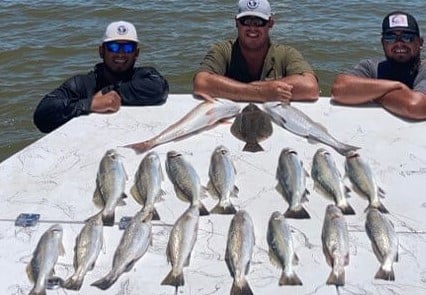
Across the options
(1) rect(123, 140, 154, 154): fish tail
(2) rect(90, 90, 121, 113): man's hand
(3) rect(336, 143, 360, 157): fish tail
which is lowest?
(1) rect(123, 140, 154, 154): fish tail

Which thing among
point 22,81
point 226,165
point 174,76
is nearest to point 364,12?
point 174,76

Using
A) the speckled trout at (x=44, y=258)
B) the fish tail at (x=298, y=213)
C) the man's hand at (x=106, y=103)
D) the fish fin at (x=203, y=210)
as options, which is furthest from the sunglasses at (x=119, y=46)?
the fish tail at (x=298, y=213)

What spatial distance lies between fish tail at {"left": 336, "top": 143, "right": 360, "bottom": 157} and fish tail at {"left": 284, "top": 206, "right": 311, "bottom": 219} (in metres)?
A: 0.82

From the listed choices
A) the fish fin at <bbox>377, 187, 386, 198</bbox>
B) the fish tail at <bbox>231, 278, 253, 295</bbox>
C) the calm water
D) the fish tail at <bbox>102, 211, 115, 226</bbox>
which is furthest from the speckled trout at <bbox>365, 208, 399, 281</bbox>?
the calm water

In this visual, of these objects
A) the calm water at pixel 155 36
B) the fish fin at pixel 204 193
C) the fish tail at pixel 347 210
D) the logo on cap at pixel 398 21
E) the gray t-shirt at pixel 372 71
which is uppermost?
the logo on cap at pixel 398 21

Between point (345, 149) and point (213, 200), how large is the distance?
109cm

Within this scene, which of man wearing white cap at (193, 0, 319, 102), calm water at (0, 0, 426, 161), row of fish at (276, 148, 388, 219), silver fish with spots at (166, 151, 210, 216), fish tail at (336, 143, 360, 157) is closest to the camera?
row of fish at (276, 148, 388, 219)

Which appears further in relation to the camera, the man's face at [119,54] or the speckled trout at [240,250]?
the man's face at [119,54]

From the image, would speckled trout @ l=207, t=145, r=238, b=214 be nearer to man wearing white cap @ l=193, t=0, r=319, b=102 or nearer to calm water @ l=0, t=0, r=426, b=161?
man wearing white cap @ l=193, t=0, r=319, b=102

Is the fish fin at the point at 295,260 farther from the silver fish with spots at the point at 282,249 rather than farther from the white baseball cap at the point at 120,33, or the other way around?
the white baseball cap at the point at 120,33

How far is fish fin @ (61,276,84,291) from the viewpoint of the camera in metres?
3.24

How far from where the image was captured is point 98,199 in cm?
404

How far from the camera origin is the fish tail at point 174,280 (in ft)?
10.6

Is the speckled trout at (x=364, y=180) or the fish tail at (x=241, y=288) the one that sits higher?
the speckled trout at (x=364, y=180)
